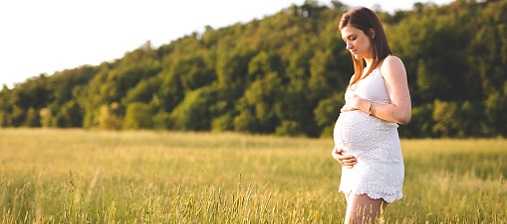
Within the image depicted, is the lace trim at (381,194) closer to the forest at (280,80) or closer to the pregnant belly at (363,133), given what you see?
the pregnant belly at (363,133)

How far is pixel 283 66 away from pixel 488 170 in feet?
93.2

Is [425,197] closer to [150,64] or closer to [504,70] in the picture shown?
[504,70]

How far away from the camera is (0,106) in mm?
43875

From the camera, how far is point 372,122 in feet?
11.1

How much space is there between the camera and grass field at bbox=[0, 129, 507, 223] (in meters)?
4.18

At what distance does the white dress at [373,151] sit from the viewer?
3281 millimetres

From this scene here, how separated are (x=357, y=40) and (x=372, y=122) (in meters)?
0.44

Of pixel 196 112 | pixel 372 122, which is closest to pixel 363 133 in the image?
pixel 372 122

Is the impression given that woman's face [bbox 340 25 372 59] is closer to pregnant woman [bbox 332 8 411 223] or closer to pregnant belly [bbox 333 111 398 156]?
pregnant woman [bbox 332 8 411 223]

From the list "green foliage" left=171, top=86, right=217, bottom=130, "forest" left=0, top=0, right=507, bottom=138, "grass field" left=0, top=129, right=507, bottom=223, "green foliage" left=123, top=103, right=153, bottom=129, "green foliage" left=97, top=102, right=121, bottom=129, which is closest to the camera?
"grass field" left=0, top=129, right=507, bottom=223

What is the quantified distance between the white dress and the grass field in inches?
25.3

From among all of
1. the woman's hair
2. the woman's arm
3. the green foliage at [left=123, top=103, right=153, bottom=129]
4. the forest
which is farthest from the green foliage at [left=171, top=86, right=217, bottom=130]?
the woman's arm

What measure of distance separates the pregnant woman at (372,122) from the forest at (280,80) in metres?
29.6

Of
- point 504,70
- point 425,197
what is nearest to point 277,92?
point 504,70
